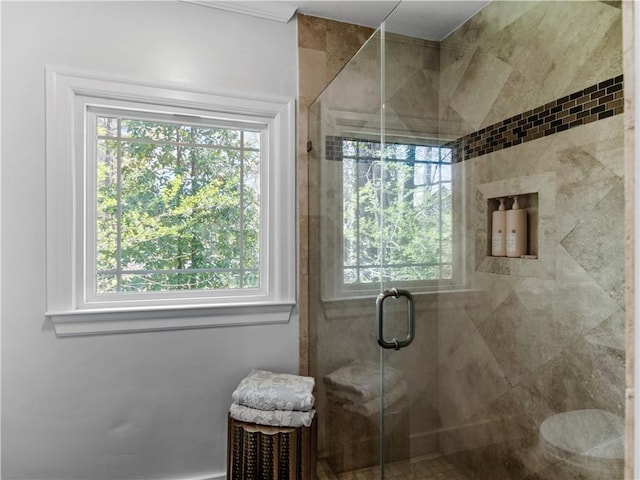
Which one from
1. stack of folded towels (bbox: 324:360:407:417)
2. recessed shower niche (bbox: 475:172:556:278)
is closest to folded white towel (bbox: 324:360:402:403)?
stack of folded towels (bbox: 324:360:407:417)

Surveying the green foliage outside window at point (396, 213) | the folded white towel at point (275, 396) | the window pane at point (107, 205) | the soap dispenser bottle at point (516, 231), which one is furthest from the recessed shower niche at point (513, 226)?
the window pane at point (107, 205)

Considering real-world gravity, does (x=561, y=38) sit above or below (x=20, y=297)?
above

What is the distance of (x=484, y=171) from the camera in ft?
3.20

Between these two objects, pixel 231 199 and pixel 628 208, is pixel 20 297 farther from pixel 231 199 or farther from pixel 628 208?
pixel 628 208

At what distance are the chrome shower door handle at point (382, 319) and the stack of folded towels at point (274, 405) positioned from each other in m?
0.43

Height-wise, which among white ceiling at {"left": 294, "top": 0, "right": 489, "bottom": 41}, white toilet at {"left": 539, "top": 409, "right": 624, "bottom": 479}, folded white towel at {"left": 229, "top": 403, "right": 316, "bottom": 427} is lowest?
folded white towel at {"left": 229, "top": 403, "right": 316, "bottom": 427}

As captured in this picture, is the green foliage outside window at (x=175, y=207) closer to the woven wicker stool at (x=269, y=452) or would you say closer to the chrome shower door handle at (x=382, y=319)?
the woven wicker stool at (x=269, y=452)

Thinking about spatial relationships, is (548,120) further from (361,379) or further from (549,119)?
(361,379)

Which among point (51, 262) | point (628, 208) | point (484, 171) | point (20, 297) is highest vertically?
point (484, 171)

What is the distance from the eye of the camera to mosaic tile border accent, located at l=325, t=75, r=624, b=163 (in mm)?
727

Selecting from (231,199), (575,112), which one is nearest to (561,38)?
(575,112)

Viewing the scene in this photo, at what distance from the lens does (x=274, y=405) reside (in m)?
1.46

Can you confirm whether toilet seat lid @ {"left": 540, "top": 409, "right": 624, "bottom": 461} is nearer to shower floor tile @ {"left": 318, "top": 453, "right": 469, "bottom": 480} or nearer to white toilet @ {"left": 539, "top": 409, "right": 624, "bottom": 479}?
white toilet @ {"left": 539, "top": 409, "right": 624, "bottom": 479}

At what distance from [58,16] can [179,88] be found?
52 cm
